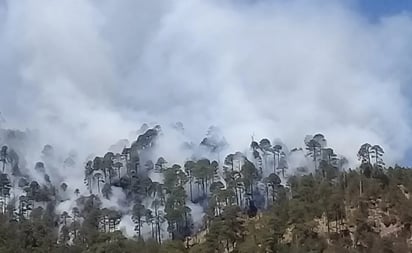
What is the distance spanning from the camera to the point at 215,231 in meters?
69.6

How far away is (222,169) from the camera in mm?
95312

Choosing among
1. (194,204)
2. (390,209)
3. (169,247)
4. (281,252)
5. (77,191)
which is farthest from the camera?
(77,191)

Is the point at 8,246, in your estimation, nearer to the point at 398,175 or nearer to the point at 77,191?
the point at 77,191

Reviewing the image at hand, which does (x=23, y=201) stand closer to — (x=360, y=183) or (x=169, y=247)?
(x=169, y=247)

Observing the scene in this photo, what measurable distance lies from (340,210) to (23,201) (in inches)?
1719

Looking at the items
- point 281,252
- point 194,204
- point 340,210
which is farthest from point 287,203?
point 194,204

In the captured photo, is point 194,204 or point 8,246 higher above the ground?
point 194,204

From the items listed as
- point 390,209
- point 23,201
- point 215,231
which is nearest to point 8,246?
point 215,231

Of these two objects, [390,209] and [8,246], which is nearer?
[8,246]

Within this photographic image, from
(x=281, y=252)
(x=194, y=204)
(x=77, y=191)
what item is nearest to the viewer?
(x=281, y=252)

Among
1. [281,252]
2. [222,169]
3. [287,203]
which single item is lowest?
[281,252]

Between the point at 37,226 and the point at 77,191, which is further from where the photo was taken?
the point at 77,191

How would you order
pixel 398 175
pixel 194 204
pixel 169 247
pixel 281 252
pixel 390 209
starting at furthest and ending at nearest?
1. pixel 194 204
2. pixel 398 175
3. pixel 390 209
4. pixel 169 247
5. pixel 281 252

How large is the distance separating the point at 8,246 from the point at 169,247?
1563 cm
